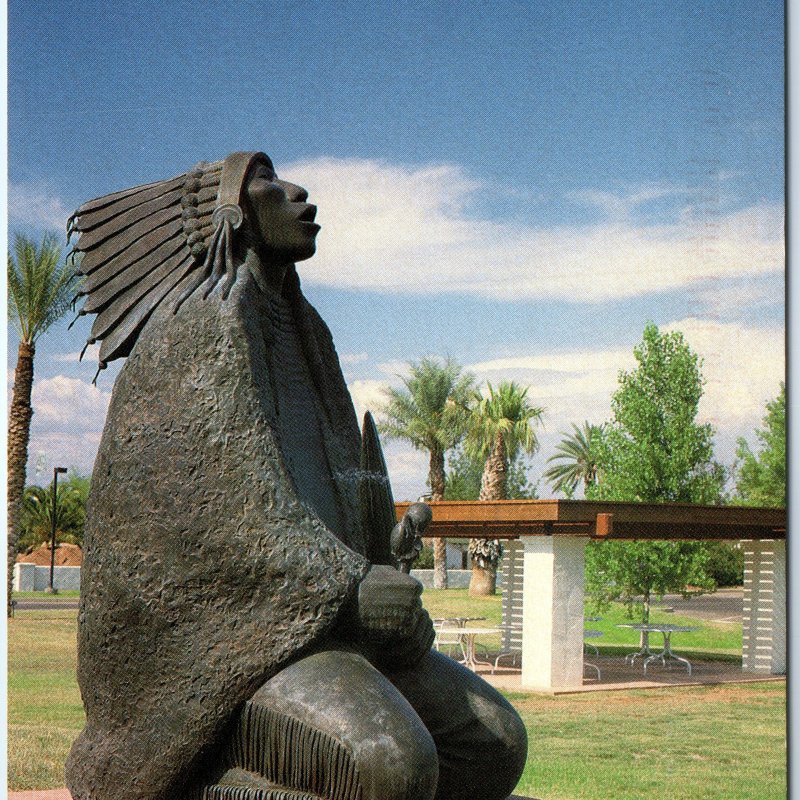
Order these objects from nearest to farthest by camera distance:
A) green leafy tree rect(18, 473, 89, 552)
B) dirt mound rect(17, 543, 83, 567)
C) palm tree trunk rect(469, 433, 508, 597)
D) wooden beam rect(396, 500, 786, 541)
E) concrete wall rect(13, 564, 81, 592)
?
wooden beam rect(396, 500, 786, 541), concrete wall rect(13, 564, 81, 592), green leafy tree rect(18, 473, 89, 552), palm tree trunk rect(469, 433, 508, 597), dirt mound rect(17, 543, 83, 567)

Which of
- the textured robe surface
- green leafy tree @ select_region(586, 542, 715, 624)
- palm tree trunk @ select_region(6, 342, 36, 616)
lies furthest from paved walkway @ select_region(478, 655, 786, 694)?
the textured robe surface

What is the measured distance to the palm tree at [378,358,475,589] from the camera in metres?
30.7

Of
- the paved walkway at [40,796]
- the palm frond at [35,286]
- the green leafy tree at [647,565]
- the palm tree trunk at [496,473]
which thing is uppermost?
the palm frond at [35,286]

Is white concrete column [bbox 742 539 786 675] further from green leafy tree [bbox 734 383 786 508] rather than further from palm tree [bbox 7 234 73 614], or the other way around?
palm tree [bbox 7 234 73 614]

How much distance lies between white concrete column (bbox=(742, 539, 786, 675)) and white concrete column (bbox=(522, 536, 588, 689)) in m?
3.74

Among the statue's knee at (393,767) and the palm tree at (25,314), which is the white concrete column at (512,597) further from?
the statue's knee at (393,767)

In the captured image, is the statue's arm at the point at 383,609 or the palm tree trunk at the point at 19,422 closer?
the statue's arm at the point at 383,609

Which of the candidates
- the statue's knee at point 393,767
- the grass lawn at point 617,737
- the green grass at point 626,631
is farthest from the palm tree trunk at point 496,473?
the statue's knee at point 393,767

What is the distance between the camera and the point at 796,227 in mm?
4172

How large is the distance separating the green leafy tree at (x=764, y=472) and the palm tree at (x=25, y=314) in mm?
10250

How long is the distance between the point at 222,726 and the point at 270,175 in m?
1.70

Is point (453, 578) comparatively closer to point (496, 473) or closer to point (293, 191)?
point (496, 473)

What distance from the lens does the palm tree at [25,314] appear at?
1620 centimetres

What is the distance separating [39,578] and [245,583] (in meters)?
27.3
